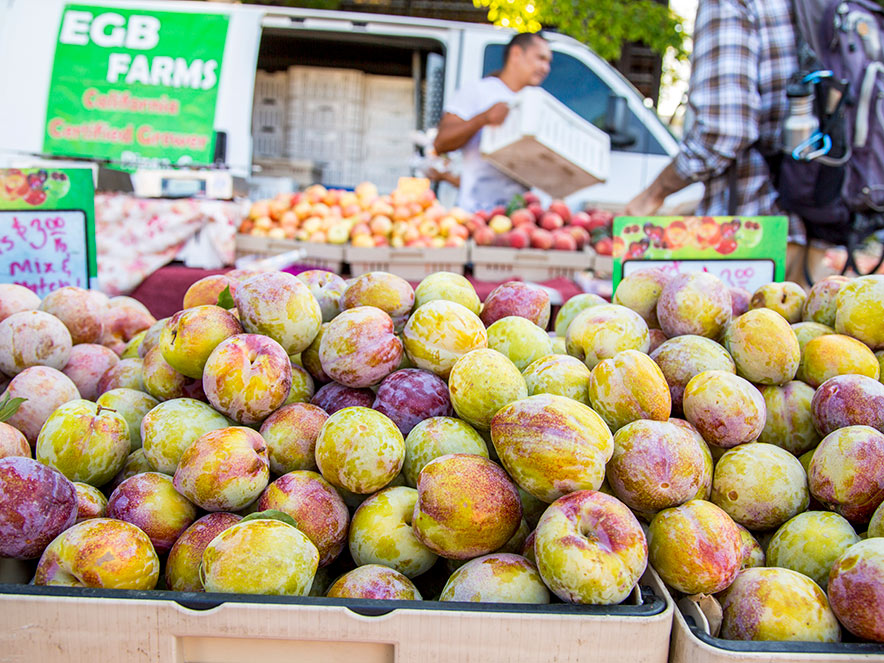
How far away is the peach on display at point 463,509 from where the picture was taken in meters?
0.98

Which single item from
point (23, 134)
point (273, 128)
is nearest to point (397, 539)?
point (23, 134)

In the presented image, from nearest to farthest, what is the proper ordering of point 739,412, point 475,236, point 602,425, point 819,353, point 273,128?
point 602,425, point 739,412, point 819,353, point 475,236, point 273,128

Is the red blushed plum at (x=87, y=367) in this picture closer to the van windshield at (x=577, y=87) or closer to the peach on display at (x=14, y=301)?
the peach on display at (x=14, y=301)

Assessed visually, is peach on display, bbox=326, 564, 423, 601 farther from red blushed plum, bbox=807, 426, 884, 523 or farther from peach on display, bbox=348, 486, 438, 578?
red blushed plum, bbox=807, 426, 884, 523

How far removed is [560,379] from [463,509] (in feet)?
1.18

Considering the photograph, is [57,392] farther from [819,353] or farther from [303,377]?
[819,353]

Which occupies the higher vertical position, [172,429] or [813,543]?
[172,429]

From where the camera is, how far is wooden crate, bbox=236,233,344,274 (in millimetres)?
3996

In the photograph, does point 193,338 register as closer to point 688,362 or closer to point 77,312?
point 77,312

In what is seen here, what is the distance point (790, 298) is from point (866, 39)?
2.26 metres

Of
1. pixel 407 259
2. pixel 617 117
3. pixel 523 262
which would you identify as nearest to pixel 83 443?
pixel 407 259

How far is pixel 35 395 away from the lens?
132 centimetres

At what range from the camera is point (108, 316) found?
1.82 m

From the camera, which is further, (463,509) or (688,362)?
(688,362)
